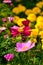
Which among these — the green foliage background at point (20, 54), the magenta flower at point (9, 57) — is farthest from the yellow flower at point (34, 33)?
the magenta flower at point (9, 57)

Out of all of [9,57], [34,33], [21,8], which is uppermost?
[9,57]

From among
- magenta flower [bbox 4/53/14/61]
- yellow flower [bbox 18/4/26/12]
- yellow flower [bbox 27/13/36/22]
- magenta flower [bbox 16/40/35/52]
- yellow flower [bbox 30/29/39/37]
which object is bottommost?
yellow flower [bbox 18/4/26/12]

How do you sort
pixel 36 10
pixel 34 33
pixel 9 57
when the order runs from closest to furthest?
pixel 9 57
pixel 34 33
pixel 36 10

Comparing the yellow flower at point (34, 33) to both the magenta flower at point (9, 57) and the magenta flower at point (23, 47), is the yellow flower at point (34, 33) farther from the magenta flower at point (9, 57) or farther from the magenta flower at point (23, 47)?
the magenta flower at point (9, 57)

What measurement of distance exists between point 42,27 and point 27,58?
0.76m

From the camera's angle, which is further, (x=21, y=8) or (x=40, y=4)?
(x=40, y=4)

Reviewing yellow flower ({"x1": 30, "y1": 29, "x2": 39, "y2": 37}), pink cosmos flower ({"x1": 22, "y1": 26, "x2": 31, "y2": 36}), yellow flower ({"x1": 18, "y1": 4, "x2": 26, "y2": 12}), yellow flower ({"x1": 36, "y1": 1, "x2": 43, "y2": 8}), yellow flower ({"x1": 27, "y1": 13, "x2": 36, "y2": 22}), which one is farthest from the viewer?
yellow flower ({"x1": 36, "y1": 1, "x2": 43, "y2": 8})

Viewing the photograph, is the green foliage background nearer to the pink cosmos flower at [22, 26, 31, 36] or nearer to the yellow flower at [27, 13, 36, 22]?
the pink cosmos flower at [22, 26, 31, 36]

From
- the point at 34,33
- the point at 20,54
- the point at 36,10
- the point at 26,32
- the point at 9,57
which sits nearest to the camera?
the point at 9,57

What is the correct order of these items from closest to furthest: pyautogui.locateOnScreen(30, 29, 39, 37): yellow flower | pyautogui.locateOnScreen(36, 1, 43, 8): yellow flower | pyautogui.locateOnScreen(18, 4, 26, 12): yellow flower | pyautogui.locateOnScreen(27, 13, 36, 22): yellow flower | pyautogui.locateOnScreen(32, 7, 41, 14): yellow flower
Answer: pyautogui.locateOnScreen(30, 29, 39, 37): yellow flower < pyautogui.locateOnScreen(27, 13, 36, 22): yellow flower < pyautogui.locateOnScreen(32, 7, 41, 14): yellow flower < pyautogui.locateOnScreen(18, 4, 26, 12): yellow flower < pyautogui.locateOnScreen(36, 1, 43, 8): yellow flower

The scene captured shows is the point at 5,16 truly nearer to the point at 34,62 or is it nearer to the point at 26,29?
the point at 26,29

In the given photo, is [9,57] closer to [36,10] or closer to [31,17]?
[31,17]

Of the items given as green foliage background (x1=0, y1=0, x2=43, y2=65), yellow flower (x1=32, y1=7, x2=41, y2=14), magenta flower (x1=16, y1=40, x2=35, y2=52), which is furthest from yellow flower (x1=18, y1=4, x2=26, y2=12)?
magenta flower (x1=16, y1=40, x2=35, y2=52)

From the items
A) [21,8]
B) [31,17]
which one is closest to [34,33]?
[31,17]
